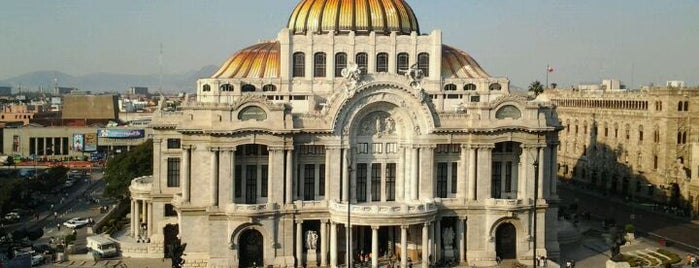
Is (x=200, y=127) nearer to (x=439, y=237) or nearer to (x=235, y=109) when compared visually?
(x=235, y=109)

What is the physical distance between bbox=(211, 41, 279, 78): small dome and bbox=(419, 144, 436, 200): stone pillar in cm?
1771

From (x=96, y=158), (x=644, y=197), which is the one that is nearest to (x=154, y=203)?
(x=644, y=197)

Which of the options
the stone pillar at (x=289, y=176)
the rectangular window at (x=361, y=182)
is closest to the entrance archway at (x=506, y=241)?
the rectangular window at (x=361, y=182)

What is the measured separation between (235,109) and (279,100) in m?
11.2

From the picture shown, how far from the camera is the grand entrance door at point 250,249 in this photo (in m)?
65.1

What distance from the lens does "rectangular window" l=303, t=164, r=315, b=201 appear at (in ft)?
219

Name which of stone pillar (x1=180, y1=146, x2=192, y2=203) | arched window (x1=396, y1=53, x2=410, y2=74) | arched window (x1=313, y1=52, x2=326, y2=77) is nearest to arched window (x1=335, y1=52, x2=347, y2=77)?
arched window (x1=313, y1=52, x2=326, y2=77)

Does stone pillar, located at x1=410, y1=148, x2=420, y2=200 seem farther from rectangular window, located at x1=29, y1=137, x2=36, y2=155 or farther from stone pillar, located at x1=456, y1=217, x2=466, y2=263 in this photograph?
rectangular window, located at x1=29, y1=137, x2=36, y2=155

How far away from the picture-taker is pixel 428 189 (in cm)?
6706

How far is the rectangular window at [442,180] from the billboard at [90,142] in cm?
11440

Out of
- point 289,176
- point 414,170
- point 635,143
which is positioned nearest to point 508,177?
point 414,170

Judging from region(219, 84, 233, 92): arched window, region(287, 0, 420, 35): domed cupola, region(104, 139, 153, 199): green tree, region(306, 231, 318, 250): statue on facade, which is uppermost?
region(287, 0, 420, 35): domed cupola

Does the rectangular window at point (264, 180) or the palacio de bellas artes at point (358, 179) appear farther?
the rectangular window at point (264, 180)

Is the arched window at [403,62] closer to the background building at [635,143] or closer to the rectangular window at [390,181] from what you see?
the rectangular window at [390,181]
